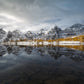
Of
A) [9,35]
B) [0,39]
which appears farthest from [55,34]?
[0,39]

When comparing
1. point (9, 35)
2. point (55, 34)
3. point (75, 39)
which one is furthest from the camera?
point (9, 35)

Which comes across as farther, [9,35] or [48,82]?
[9,35]

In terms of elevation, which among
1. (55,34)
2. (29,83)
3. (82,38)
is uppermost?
(55,34)

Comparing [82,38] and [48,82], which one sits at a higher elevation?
[82,38]

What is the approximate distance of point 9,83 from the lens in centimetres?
203

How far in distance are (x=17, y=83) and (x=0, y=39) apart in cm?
9407

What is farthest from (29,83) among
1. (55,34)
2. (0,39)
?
(0,39)

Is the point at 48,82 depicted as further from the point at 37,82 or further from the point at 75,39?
the point at 75,39

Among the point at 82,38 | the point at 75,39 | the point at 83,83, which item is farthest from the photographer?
the point at 75,39

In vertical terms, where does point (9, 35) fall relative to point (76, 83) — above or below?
above

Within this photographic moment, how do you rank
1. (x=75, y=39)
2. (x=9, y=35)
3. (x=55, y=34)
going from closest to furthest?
(x=75, y=39), (x=55, y=34), (x=9, y=35)

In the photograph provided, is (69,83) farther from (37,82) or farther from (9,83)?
(9,83)

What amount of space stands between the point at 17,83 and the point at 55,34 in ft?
263

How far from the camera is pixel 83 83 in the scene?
197 centimetres
